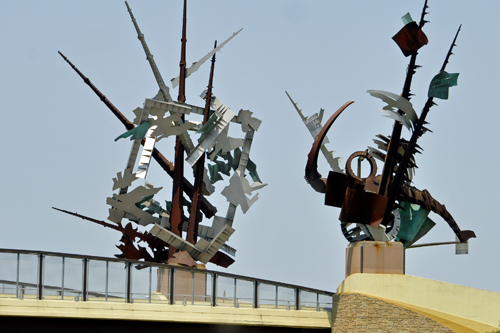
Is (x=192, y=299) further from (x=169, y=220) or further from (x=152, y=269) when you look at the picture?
(x=169, y=220)

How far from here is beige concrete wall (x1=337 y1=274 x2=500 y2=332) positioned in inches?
1253

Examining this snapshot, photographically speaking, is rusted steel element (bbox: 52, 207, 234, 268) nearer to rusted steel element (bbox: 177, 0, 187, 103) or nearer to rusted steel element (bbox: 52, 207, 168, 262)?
rusted steel element (bbox: 52, 207, 168, 262)

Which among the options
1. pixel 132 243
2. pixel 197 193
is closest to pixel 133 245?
pixel 132 243

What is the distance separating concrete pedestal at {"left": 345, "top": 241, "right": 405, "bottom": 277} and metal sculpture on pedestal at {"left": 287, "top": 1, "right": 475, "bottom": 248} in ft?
1.53

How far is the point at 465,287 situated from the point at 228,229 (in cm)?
874

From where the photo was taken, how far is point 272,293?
3222 centimetres

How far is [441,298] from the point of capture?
105 ft

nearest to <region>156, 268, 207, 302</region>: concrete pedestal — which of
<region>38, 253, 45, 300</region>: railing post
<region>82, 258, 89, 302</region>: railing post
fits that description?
<region>82, 258, 89, 302</region>: railing post

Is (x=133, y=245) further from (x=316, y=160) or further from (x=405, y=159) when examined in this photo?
(x=405, y=159)

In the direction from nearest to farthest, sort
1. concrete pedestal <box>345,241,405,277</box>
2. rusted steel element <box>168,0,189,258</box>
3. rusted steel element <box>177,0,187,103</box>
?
concrete pedestal <box>345,241,405,277</box>, rusted steel element <box>168,0,189,258</box>, rusted steel element <box>177,0,187,103</box>

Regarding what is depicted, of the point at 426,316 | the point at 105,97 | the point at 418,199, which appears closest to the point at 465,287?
the point at 426,316

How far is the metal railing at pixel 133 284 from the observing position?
27078mm

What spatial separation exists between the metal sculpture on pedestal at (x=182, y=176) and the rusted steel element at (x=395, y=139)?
5845 mm

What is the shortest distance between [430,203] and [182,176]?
936cm
